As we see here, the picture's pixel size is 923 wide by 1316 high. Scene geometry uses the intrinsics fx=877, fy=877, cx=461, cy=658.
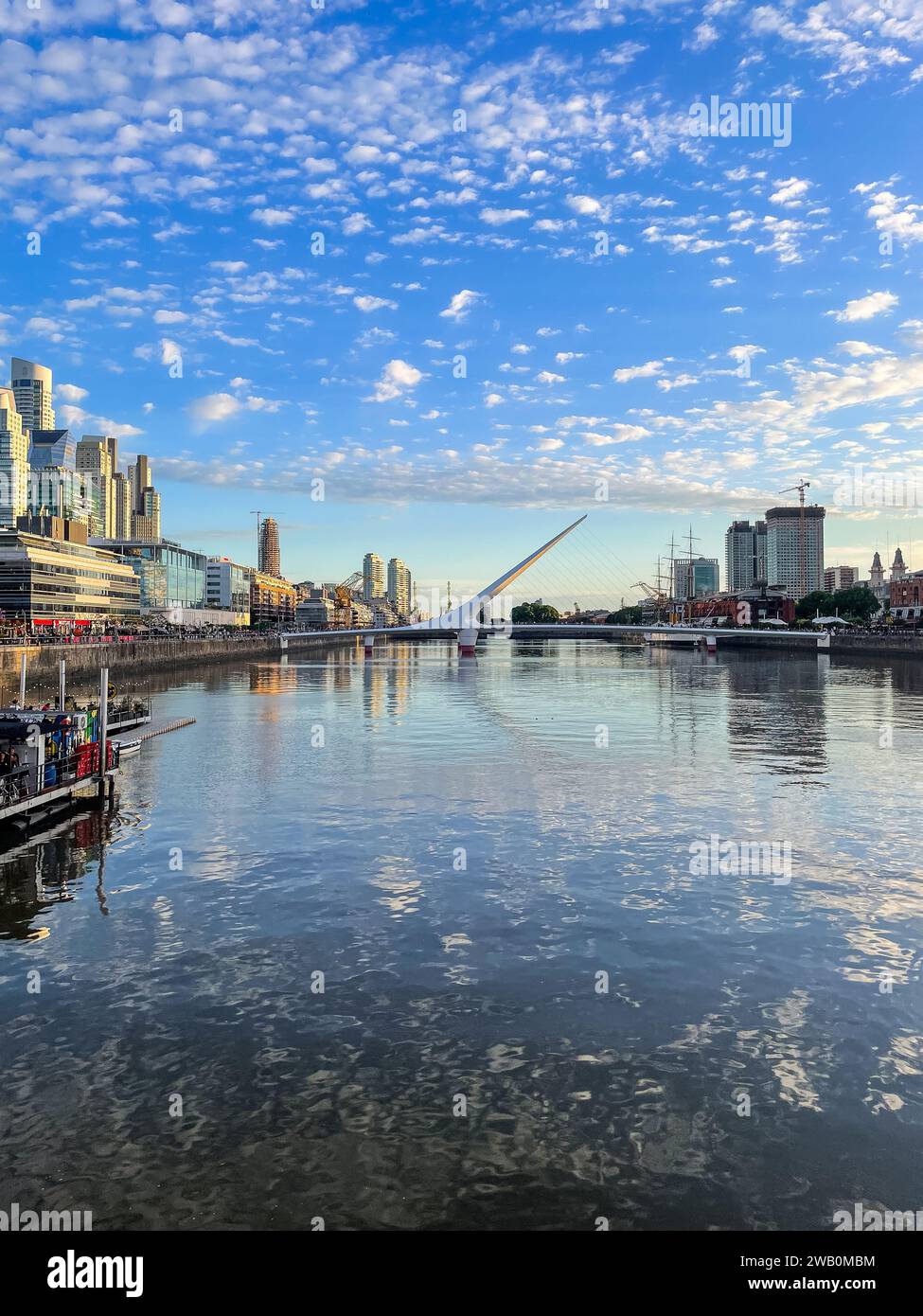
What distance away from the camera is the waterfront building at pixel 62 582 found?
122 metres

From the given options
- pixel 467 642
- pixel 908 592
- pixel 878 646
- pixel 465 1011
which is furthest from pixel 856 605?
pixel 465 1011

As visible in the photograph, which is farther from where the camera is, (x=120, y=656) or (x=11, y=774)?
(x=120, y=656)

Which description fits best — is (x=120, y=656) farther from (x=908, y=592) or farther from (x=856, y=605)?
(x=908, y=592)

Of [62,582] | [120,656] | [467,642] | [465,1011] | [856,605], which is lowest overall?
[465,1011]

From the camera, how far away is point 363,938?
1403 centimetres

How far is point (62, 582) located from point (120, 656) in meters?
59.2

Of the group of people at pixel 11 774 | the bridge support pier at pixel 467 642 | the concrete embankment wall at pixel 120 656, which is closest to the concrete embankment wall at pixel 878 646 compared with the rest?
the bridge support pier at pixel 467 642

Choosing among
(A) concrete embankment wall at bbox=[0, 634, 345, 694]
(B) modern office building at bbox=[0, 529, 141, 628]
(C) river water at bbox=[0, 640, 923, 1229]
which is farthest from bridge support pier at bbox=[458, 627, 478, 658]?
(C) river water at bbox=[0, 640, 923, 1229]

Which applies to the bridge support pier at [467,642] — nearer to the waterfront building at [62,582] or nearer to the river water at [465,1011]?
the waterfront building at [62,582]

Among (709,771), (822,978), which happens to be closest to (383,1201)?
(822,978)

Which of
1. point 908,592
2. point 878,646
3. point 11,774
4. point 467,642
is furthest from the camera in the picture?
point 908,592

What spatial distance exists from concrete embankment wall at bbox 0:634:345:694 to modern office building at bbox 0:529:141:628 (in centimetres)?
2114

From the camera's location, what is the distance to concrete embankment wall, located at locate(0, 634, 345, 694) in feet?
218

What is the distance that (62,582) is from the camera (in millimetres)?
133875
